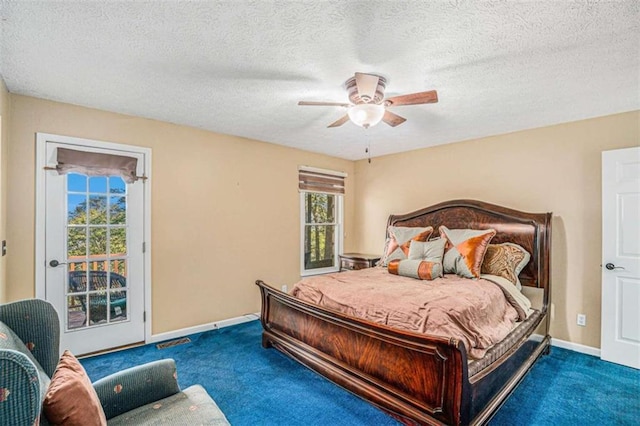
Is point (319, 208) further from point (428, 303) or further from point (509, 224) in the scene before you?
point (428, 303)

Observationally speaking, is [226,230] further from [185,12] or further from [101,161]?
[185,12]

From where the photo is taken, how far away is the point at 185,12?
5.42ft

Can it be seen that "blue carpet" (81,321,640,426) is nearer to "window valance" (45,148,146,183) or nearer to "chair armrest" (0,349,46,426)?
"chair armrest" (0,349,46,426)

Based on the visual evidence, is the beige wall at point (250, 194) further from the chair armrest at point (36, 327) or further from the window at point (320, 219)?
the chair armrest at point (36, 327)

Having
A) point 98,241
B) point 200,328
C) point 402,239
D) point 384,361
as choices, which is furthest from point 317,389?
point 98,241

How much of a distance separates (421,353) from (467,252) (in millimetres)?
1770

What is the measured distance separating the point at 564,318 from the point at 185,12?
438 cm

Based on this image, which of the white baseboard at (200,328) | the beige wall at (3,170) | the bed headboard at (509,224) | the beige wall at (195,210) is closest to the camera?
the beige wall at (3,170)

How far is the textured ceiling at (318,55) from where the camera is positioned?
1646 mm

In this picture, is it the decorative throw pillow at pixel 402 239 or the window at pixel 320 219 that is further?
the window at pixel 320 219

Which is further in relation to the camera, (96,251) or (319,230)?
(319,230)

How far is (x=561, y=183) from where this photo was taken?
3.45m

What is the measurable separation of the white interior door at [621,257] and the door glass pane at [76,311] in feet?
16.8

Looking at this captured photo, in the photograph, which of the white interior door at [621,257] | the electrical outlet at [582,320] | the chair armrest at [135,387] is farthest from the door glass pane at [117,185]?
the electrical outlet at [582,320]
